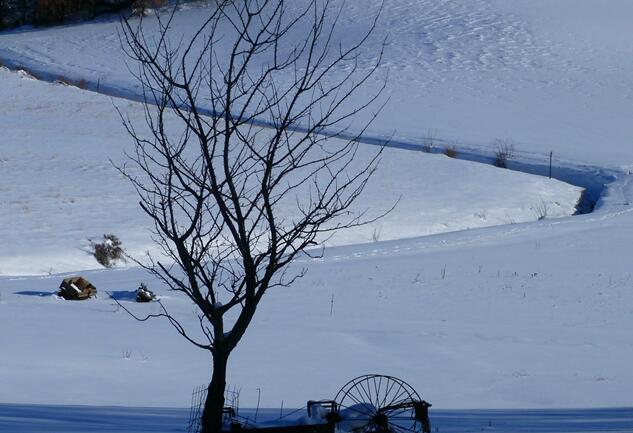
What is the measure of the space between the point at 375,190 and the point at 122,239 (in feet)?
23.6

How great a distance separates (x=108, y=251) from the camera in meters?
17.4

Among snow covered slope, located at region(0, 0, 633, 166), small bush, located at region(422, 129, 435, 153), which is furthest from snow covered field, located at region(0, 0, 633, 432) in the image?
small bush, located at region(422, 129, 435, 153)

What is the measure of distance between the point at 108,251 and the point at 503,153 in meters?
14.1

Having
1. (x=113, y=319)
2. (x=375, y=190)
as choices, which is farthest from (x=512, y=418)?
(x=375, y=190)

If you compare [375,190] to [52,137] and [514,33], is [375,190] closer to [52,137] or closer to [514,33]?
[52,137]

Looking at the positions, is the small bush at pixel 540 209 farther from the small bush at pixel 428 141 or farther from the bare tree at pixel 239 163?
the small bush at pixel 428 141

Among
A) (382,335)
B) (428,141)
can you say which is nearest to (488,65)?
(428,141)

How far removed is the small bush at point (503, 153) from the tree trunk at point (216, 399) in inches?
903

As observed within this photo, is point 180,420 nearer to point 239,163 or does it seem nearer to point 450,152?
point 239,163

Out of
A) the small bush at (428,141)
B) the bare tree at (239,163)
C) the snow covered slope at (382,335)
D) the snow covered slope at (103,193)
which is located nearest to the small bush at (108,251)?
the snow covered slope at (103,193)

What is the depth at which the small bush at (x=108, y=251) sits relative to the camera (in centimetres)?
1727

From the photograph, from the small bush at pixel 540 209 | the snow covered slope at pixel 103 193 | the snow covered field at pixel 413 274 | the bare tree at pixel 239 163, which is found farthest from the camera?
the small bush at pixel 540 209

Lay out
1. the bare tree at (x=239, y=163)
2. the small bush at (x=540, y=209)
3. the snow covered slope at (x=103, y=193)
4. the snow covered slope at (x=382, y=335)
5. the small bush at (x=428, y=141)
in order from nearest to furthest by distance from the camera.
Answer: the bare tree at (x=239, y=163), the snow covered slope at (x=382, y=335), the snow covered slope at (x=103, y=193), the small bush at (x=540, y=209), the small bush at (x=428, y=141)

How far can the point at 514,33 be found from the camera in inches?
1759
